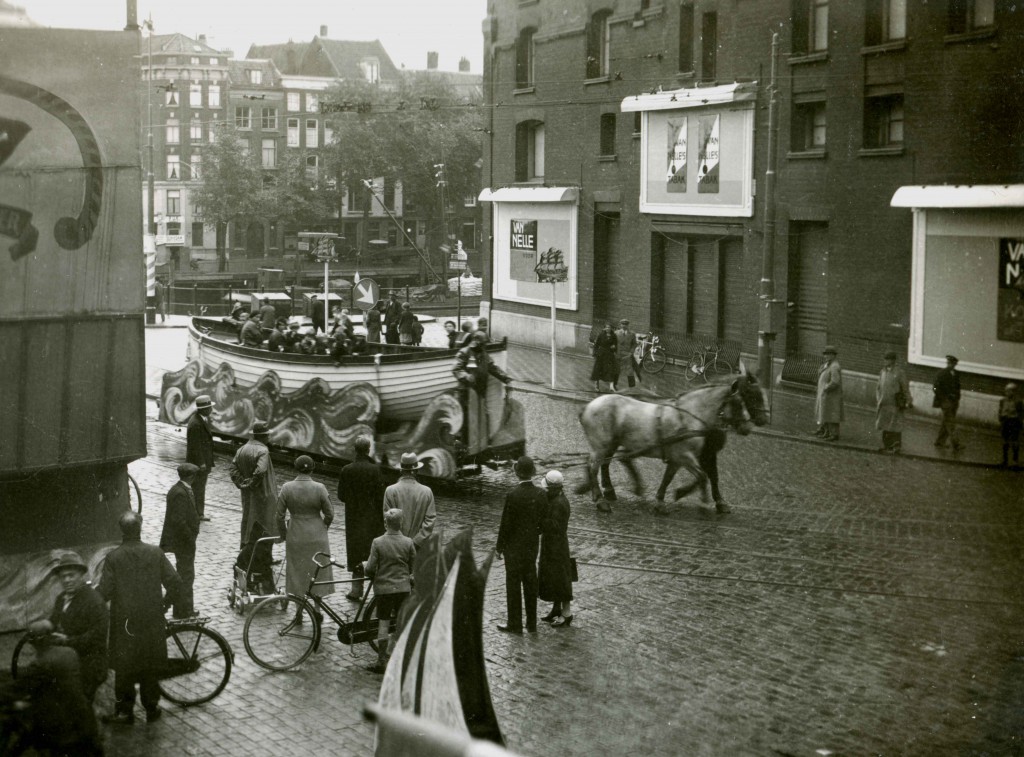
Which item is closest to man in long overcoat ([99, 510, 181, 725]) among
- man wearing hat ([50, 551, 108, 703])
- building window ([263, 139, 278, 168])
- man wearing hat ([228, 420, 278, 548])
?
man wearing hat ([50, 551, 108, 703])

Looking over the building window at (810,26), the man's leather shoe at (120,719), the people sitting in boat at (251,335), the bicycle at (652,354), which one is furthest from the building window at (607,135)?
the man's leather shoe at (120,719)

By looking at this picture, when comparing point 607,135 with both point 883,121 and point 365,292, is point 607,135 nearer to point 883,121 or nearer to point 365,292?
point 365,292

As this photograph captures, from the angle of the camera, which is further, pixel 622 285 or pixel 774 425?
pixel 622 285

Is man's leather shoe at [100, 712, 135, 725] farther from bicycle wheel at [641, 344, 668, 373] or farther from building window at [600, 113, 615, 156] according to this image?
building window at [600, 113, 615, 156]

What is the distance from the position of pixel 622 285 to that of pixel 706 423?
1940 centimetres

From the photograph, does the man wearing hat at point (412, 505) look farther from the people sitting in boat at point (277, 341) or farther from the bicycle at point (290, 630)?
the people sitting in boat at point (277, 341)

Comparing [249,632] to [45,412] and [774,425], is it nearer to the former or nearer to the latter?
[45,412]

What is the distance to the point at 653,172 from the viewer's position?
3400 cm

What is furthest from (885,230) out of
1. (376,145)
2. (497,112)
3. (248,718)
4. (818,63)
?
(376,145)

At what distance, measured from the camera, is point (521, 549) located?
1189 cm

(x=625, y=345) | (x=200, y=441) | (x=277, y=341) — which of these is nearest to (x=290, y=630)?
(x=200, y=441)

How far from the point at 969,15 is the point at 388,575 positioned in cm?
1636

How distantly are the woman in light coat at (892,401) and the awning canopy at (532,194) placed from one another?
17.1m

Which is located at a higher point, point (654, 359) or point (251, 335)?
point (251, 335)
